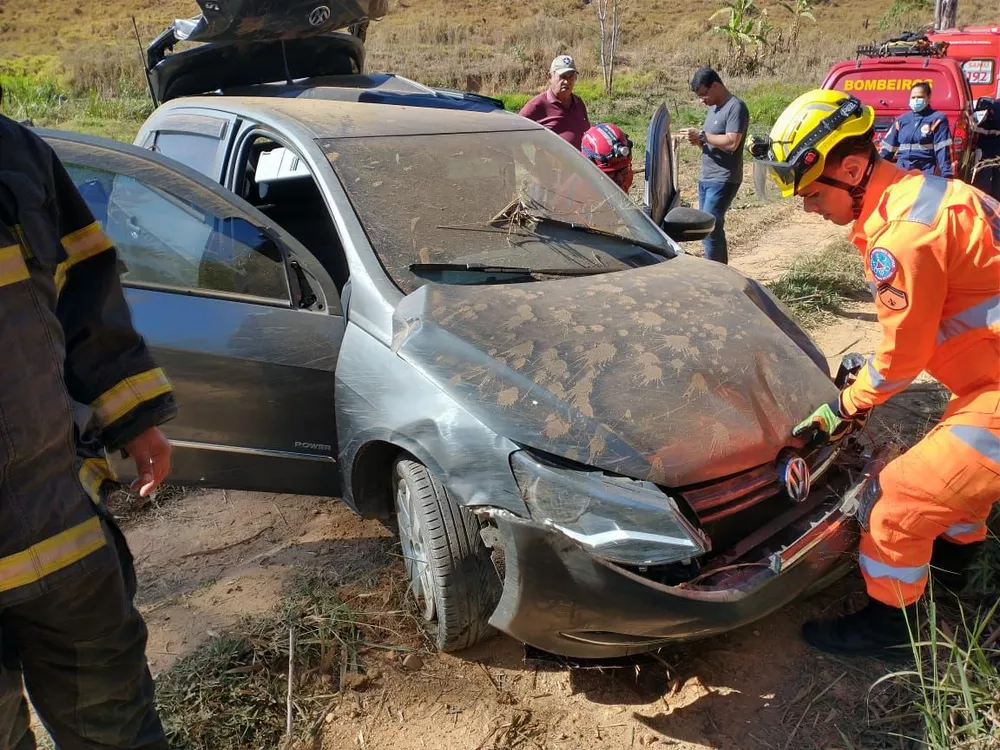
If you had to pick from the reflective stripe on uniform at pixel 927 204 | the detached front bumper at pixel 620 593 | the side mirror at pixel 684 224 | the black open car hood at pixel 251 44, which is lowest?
the detached front bumper at pixel 620 593

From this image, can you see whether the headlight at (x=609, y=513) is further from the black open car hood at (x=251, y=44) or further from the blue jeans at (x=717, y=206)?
the blue jeans at (x=717, y=206)

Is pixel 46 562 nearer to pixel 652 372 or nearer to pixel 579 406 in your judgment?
pixel 579 406

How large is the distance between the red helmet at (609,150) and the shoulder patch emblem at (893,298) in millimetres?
3155

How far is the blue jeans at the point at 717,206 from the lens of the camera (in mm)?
5898

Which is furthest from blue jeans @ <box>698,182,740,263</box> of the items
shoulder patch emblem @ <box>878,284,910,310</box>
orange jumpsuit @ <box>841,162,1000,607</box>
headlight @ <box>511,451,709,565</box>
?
headlight @ <box>511,451,709,565</box>

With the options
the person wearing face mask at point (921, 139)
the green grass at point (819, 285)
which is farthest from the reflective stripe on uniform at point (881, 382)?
the person wearing face mask at point (921, 139)

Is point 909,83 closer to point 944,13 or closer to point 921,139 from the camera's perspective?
point 921,139

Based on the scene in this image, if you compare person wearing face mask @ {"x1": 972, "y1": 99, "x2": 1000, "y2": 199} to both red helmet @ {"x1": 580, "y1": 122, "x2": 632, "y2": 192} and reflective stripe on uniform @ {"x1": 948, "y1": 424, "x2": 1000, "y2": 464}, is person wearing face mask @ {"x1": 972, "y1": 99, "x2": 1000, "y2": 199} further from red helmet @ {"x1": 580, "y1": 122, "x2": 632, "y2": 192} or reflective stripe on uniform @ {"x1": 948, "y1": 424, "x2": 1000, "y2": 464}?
reflective stripe on uniform @ {"x1": 948, "y1": 424, "x2": 1000, "y2": 464}

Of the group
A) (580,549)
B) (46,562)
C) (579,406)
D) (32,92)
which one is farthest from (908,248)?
(32,92)

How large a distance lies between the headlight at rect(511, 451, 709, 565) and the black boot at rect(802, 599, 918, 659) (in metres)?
0.90

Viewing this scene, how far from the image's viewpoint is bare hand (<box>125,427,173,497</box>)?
1.89 meters

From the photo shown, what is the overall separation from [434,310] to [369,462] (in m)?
0.58

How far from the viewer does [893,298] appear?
7.33 ft

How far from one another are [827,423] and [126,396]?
1.95 m
